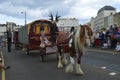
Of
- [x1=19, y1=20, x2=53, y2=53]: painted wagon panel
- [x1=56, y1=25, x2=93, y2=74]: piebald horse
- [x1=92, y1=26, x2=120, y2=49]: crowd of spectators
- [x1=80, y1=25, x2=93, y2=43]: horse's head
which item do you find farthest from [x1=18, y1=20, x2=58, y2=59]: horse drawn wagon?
[x1=80, y1=25, x2=93, y2=43]: horse's head

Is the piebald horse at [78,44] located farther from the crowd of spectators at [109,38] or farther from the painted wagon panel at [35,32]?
→ the crowd of spectators at [109,38]

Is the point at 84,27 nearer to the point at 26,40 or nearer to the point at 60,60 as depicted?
the point at 60,60

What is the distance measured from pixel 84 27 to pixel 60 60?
3.61 metres

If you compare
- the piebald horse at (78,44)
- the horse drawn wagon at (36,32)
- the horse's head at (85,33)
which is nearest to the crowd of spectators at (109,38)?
the horse drawn wagon at (36,32)

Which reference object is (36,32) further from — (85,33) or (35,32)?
(85,33)

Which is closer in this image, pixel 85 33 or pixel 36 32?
pixel 85 33

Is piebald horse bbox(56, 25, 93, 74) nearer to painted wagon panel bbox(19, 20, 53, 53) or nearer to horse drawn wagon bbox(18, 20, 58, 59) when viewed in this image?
horse drawn wagon bbox(18, 20, 58, 59)

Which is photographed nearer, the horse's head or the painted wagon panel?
the horse's head

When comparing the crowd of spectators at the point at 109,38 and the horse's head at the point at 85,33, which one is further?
the crowd of spectators at the point at 109,38


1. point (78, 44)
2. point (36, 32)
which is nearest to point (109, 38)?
point (36, 32)

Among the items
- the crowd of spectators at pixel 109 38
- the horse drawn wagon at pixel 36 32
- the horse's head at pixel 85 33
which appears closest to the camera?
the horse's head at pixel 85 33

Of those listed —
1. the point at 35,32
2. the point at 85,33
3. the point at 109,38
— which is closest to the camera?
the point at 85,33

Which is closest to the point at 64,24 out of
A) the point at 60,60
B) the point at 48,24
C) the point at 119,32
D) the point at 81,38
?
the point at 48,24

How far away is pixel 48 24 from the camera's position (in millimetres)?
24609
